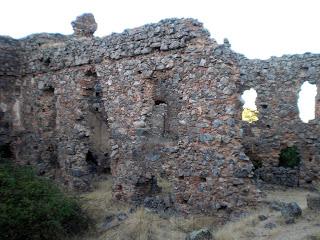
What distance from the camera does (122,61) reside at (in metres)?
11.2

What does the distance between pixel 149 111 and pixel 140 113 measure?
21 centimetres

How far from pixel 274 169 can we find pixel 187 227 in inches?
285

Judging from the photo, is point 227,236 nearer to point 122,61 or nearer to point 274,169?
point 122,61

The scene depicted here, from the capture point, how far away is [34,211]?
8352 mm

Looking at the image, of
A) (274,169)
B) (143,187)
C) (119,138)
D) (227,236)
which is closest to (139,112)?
(119,138)

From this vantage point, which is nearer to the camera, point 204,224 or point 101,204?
point 204,224

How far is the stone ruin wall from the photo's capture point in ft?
50.6

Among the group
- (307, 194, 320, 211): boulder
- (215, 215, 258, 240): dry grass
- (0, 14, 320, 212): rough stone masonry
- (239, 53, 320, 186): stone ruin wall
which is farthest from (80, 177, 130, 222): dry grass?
(239, 53, 320, 186): stone ruin wall

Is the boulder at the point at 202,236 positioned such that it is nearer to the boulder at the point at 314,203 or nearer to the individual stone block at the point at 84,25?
the boulder at the point at 314,203

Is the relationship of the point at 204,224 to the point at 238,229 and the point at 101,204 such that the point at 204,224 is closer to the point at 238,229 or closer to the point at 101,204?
the point at 238,229

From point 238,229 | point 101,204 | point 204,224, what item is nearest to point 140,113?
point 101,204

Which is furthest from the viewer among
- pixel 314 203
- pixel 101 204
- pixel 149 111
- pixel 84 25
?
pixel 84 25

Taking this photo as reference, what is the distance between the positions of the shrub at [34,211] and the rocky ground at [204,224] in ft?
1.78

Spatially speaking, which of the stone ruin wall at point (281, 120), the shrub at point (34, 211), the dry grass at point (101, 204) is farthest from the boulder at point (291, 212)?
the stone ruin wall at point (281, 120)
